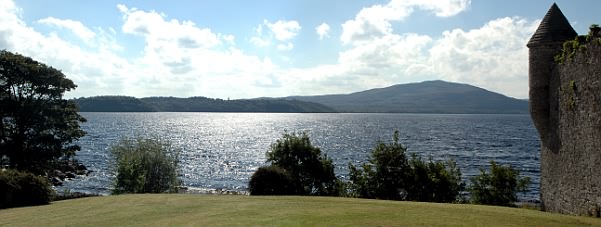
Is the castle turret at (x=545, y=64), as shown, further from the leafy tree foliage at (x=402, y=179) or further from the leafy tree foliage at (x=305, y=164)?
the leafy tree foliage at (x=305, y=164)

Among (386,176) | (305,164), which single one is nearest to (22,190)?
(305,164)

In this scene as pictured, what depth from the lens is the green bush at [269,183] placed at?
3256 centimetres

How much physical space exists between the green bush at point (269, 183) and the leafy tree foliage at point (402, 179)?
7.18m

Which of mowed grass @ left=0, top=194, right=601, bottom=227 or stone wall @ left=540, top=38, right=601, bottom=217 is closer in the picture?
mowed grass @ left=0, top=194, right=601, bottom=227

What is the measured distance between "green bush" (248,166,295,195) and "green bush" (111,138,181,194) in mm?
16765

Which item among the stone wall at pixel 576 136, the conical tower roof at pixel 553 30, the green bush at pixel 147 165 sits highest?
the conical tower roof at pixel 553 30

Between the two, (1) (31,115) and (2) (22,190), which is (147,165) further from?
(2) (22,190)

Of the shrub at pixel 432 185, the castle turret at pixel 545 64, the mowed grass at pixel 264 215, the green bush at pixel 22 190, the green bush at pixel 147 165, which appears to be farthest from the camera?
the green bush at pixel 147 165

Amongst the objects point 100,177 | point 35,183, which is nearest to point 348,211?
point 35,183

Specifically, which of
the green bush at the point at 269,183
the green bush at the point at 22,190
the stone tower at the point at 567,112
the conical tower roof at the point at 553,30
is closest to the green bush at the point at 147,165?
the green bush at the point at 22,190

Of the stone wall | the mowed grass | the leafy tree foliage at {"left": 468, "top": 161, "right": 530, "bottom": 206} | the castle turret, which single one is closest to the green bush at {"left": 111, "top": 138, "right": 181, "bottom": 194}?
the mowed grass

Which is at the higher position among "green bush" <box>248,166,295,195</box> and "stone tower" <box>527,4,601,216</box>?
"stone tower" <box>527,4,601,216</box>

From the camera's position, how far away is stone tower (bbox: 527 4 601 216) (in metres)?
19.7

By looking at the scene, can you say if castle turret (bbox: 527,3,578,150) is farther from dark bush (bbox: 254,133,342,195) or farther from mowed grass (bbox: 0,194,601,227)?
dark bush (bbox: 254,133,342,195)
